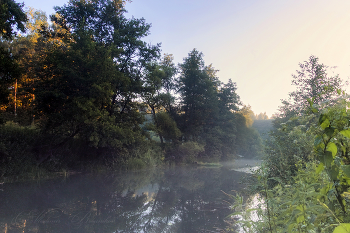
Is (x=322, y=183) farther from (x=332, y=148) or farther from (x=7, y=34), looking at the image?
(x=7, y=34)

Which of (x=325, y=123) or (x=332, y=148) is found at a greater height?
(x=325, y=123)

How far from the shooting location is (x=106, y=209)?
243 inches

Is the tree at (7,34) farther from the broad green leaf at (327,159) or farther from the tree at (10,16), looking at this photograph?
the broad green leaf at (327,159)

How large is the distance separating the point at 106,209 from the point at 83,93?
8.60 metres

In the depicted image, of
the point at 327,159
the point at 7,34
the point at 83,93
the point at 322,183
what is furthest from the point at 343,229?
the point at 83,93

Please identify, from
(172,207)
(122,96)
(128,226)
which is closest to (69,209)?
(128,226)

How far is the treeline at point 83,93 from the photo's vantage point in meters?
11.2

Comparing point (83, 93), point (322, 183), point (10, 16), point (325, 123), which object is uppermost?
point (10, 16)

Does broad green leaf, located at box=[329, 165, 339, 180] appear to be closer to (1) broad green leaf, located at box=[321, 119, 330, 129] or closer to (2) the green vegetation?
(2) the green vegetation

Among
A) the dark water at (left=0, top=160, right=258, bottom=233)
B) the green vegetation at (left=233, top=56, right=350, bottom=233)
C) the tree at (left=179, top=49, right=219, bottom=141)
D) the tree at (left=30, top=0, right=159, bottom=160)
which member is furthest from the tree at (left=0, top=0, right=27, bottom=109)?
the tree at (left=179, top=49, right=219, bottom=141)

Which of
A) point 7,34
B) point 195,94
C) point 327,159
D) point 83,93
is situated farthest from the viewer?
point 195,94

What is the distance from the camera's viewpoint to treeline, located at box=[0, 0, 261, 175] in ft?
36.9

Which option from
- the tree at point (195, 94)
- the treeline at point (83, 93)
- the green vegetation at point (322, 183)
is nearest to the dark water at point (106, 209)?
the green vegetation at point (322, 183)

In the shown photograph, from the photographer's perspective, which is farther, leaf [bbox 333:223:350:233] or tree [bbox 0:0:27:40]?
tree [bbox 0:0:27:40]
